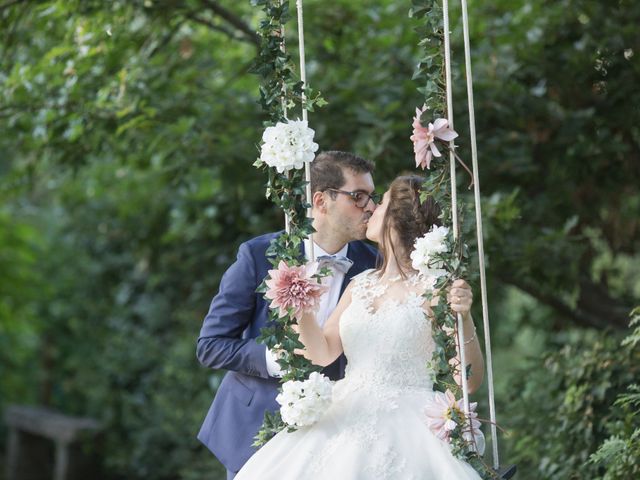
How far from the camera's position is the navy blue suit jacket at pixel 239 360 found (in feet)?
10.8

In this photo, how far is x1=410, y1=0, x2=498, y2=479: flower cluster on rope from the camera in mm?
2824

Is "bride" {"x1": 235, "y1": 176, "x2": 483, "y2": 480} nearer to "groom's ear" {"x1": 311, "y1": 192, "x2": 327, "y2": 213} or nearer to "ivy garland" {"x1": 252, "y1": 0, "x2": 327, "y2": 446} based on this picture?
"ivy garland" {"x1": 252, "y1": 0, "x2": 327, "y2": 446}

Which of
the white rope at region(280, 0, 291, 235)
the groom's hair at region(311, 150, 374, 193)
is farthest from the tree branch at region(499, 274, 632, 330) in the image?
the white rope at region(280, 0, 291, 235)

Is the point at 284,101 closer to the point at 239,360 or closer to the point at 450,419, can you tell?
the point at 239,360

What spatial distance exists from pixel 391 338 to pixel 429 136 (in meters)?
0.60

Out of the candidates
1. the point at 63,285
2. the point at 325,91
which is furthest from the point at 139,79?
the point at 63,285

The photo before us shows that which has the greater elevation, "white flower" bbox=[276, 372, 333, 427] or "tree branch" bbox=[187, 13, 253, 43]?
"tree branch" bbox=[187, 13, 253, 43]

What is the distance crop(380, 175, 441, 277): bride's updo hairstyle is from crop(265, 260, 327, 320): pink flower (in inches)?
14.3

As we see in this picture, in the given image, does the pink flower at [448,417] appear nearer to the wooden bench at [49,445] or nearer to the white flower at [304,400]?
the white flower at [304,400]

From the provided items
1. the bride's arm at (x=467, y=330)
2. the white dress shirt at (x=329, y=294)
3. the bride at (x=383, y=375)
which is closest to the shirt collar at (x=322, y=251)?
the white dress shirt at (x=329, y=294)

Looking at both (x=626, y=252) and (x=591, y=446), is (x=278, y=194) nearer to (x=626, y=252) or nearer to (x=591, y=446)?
(x=591, y=446)

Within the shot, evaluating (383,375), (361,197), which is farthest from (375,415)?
(361,197)

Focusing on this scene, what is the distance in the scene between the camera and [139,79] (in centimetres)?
519

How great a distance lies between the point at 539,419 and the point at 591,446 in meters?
0.48
